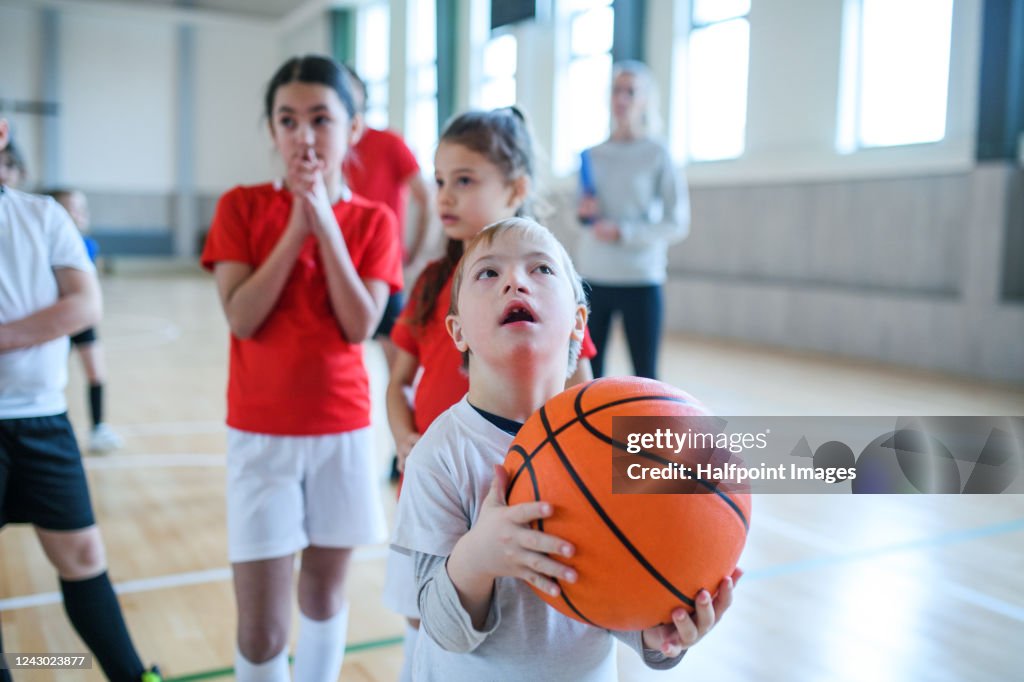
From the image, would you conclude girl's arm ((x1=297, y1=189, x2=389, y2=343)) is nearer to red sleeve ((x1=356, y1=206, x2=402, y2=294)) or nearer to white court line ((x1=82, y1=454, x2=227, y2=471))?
red sleeve ((x1=356, y1=206, x2=402, y2=294))

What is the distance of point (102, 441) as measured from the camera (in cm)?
403

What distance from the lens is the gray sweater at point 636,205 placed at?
3629 mm

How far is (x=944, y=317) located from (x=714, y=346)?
76.7 inches

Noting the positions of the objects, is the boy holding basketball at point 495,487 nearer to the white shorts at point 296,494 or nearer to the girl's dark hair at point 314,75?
the white shorts at point 296,494

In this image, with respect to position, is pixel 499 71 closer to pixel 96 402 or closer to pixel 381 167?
pixel 96 402

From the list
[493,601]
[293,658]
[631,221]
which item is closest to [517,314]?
[493,601]

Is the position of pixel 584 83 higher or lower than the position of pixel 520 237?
higher

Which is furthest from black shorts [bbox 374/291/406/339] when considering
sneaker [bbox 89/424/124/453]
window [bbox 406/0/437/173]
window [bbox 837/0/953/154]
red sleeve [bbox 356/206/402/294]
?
window [bbox 406/0/437/173]

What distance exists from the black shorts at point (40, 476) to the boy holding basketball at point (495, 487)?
929 millimetres

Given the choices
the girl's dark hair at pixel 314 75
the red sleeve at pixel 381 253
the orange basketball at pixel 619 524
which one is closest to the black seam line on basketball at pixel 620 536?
the orange basketball at pixel 619 524

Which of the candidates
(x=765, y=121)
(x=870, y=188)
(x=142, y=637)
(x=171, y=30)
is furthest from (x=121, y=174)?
(x=142, y=637)

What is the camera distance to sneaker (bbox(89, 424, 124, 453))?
4.02 meters

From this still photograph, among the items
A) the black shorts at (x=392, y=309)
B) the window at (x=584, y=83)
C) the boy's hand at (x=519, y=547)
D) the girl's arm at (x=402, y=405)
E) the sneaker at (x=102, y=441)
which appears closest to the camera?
the boy's hand at (x=519, y=547)

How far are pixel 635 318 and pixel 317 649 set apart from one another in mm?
2198
